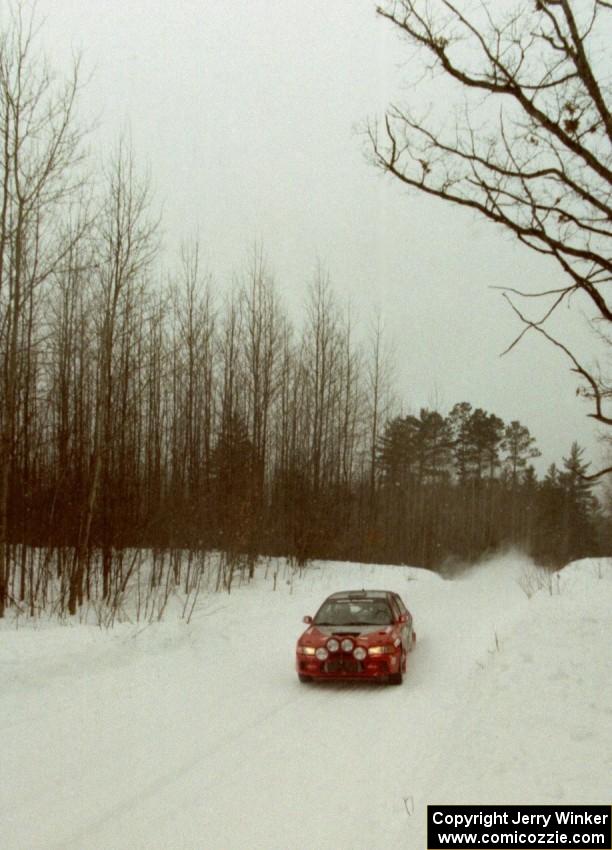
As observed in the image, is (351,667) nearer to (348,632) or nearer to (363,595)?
(348,632)

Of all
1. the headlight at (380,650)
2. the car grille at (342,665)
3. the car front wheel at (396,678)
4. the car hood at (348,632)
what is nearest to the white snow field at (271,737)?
the car front wheel at (396,678)

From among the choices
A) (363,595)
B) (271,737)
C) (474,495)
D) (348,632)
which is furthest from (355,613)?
(474,495)

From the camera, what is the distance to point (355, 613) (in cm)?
1223

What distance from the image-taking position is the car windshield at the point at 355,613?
11873 millimetres

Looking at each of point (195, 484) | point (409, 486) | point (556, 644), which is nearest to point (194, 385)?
point (195, 484)

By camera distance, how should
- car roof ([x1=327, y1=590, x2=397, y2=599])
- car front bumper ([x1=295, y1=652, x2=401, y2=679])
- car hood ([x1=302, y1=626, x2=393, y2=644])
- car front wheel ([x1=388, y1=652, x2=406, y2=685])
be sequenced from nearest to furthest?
car front bumper ([x1=295, y1=652, x2=401, y2=679])
car front wheel ([x1=388, y1=652, x2=406, y2=685])
car hood ([x1=302, y1=626, x2=393, y2=644])
car roof ([x1=327, y1=590, x2=397, y2=599])

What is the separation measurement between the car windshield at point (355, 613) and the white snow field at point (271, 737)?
1.04 m

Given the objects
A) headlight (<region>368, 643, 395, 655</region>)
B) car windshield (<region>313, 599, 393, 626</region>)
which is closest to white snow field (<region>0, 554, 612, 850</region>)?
headlight (<region>368, 643, 395, 655</region>)

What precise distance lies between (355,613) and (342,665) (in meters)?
1.89

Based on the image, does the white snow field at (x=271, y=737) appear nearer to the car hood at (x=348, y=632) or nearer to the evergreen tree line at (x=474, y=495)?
the car hood at (x=348, y=632)

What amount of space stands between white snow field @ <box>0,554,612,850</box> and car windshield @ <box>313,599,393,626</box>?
1.04 meters

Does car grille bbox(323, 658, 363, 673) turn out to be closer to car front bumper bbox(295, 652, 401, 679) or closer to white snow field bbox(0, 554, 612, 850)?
car front bumper bbox(295, 652, 401, 679)

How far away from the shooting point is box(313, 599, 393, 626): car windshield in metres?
11.9

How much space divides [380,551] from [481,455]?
111 feet
